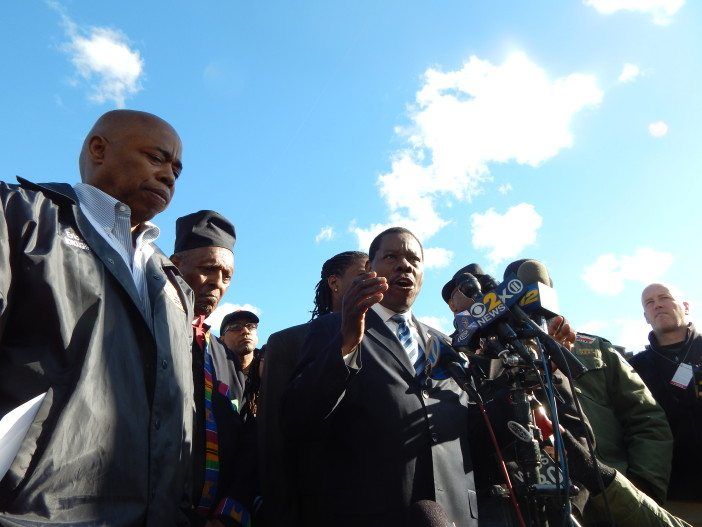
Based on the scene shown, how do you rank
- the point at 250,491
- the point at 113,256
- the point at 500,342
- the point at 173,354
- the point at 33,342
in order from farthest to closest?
the point at 250,491
the point at 500,342
the point at 173,354
the point at 113,256
the point at 33,342

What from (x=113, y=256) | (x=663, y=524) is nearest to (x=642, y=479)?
(x=663, y=524)

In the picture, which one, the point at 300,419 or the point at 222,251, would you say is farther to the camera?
the point at 222,251

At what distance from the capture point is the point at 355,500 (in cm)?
236

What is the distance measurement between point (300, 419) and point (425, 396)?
66 cm

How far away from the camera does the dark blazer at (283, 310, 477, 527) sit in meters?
2.36

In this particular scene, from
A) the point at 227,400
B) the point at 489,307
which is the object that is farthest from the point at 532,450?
the point at 227,400

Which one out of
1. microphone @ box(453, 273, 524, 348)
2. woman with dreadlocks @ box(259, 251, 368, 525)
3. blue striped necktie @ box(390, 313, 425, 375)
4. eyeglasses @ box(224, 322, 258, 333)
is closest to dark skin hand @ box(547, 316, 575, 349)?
microphone @ box(453, 273, 524, 348)

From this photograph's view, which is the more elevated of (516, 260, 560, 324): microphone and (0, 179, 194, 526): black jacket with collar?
(516, 260, 560, 324): microphone

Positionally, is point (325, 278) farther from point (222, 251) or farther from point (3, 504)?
point (3, 504)

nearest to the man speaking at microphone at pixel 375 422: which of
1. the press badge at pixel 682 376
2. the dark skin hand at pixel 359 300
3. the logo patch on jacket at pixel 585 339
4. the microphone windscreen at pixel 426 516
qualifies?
the dark skin hand at pixel 359 300

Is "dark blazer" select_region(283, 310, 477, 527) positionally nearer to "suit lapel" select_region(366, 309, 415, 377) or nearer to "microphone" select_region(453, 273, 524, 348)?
"suit lapel" select_region(366, 309, 415, 377)

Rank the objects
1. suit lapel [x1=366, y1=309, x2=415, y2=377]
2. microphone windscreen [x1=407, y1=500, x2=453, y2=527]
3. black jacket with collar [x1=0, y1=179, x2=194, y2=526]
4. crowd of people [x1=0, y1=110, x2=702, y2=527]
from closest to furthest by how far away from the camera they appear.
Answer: black jacket with collar [x1=0, y1=179, x2=194, y2=526]
crowd of people [x1=0, y1=110, x2=702, y2=527]
microphone windscreen [x1=407, y1=500, x2=453, y2=527]
suit lapel [x1=366, y1=309, x2=415, y2=377]

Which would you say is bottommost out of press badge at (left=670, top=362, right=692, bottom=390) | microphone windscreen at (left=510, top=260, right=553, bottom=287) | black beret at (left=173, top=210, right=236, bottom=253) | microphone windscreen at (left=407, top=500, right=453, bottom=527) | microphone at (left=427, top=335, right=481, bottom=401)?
microphone windscreen at (left=407, top=500, right=453, bottom=527)

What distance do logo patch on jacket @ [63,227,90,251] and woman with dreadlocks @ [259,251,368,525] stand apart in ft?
4.04
